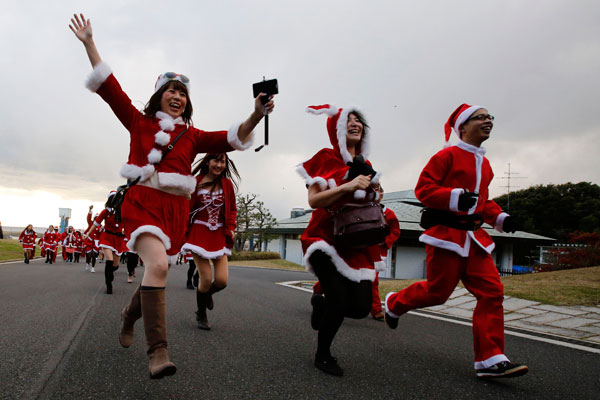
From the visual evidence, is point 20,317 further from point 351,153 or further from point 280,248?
point 280,248

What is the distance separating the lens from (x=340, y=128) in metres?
3.48

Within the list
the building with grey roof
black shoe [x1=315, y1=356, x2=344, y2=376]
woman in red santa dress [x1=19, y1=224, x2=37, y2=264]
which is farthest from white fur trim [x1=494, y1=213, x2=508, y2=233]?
woman in red santa dress [x1=19, y1=224, x2=37, y2=264]

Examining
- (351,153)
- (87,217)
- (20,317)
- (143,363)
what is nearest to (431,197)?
(351,153)

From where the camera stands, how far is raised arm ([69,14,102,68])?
278 centimetres

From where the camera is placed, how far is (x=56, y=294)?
729cm

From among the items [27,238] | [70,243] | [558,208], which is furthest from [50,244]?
[558,208]

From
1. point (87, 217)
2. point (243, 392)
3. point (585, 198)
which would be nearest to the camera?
point (243, 392)

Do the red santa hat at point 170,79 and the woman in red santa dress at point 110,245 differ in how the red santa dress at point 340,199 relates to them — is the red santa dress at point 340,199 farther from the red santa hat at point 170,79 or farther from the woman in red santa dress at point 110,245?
the woman in red santa dress at point 110,245

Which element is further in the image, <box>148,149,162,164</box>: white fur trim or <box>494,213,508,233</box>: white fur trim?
<box>494,213,508,233</box>: white fur trim

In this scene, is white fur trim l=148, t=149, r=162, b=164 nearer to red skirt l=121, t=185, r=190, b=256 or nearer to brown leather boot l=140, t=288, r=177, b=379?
red skirt l=121, t=185, r=190, b=256

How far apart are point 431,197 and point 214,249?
8.80 ft

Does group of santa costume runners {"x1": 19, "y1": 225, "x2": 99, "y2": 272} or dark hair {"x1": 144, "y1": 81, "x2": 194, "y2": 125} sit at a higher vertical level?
dark hair {"x1": 144, "y1": 81, "x2": 194, "y2": 125}

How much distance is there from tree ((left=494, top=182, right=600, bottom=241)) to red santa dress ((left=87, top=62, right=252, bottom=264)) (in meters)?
39.6

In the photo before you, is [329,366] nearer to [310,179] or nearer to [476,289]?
[476,289]
